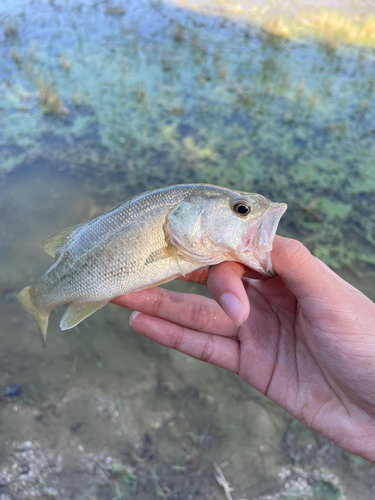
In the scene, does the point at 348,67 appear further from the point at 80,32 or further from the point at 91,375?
the point at 91,375

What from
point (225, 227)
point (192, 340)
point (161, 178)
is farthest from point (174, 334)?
point (161, 178)

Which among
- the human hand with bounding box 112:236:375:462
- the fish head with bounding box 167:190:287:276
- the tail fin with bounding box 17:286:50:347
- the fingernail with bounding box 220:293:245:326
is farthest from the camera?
the tail fin with bounding box 17:286:50:347

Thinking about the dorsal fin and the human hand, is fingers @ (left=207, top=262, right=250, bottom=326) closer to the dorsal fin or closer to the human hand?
the human hand

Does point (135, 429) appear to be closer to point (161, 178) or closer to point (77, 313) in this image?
point (77, 313)

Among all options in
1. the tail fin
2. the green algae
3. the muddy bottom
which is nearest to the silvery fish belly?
the tail fin

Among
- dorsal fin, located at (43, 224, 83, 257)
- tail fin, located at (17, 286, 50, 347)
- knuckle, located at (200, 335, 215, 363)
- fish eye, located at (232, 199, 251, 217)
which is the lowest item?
knuckle, located at (200, 335, 215, 363)

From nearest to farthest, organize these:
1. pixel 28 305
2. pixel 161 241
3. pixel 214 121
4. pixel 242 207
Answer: pixel 242 207, pixel 161 241, pixel 28 305, pixel 214 121
